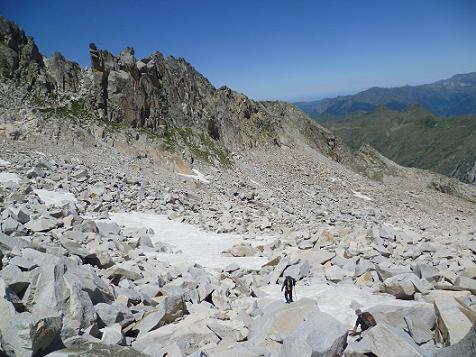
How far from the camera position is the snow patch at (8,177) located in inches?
1096

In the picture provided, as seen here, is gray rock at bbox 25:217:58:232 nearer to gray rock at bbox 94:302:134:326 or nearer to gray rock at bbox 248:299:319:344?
gray rock at bbox 94:302:134:326

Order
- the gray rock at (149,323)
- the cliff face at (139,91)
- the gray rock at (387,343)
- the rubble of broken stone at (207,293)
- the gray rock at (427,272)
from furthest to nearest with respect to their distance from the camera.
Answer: the cliff face at (139,91), the gray rock at (427,272), the gray rock at (149,323), the rubble of broken stone at (207,293), the gray rock at (387,343)

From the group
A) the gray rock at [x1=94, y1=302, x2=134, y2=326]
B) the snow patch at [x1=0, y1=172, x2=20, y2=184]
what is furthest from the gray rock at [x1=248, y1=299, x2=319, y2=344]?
the snow patch at [x1=0, y1=172, x2=20, y2=184]

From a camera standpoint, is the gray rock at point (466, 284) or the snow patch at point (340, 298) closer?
the gray rock at point (466, 284)

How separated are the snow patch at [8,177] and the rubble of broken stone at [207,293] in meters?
3.59

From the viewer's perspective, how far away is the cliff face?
4469cm

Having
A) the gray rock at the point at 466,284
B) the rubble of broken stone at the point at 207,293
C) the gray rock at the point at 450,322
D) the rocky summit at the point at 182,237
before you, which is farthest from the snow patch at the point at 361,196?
the gray rock at the point at 450,322

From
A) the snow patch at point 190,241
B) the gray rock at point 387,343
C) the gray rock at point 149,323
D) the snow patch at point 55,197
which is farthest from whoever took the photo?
the snow patch at point 55,197

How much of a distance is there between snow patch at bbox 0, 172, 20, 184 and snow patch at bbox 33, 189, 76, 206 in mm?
1959

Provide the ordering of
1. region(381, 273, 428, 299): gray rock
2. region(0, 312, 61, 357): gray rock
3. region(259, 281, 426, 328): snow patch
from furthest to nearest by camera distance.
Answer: region(381, 273, 428, 299): gray rock → region(259, 281, 426, 328): snow patch → region(0, 312, 61, 357): gray rock

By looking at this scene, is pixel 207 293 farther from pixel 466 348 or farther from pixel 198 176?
pixel 198 176

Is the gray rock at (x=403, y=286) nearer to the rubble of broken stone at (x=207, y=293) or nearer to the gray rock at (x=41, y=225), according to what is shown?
the rubble of broken stone at (x=207, y=293)

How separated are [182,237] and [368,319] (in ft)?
54.9

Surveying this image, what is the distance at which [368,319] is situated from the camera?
35.3ft
